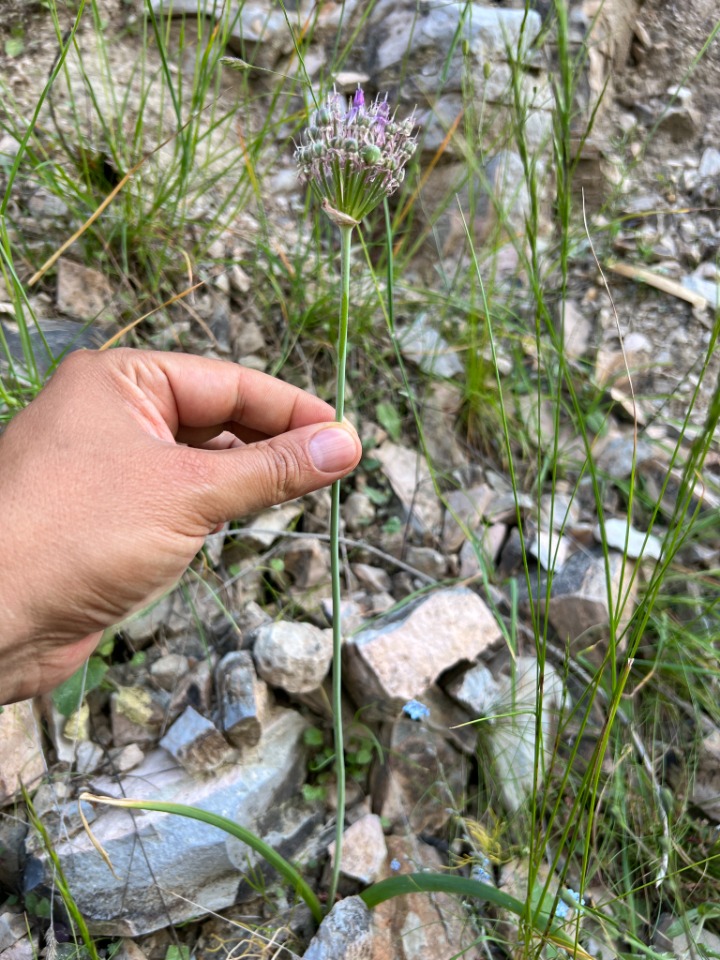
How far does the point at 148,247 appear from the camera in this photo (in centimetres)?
177

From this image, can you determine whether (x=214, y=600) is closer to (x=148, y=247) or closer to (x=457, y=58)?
(x=148, y=247)

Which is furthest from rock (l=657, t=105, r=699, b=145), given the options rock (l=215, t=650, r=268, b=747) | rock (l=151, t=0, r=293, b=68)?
rock (l=215, t=650, r=268, b=747)

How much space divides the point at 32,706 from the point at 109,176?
138 centimetres

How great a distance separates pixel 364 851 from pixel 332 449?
2.74 ft

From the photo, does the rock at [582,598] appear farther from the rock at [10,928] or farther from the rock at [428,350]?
the rock at [10,928]

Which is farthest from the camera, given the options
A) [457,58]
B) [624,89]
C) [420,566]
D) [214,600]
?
[624,89]

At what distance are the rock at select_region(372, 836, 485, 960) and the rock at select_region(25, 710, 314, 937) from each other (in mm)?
231

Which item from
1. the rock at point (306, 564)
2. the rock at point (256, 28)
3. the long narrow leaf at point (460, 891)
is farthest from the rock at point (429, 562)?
the rock at point (256, 28)

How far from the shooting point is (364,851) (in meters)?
1.32

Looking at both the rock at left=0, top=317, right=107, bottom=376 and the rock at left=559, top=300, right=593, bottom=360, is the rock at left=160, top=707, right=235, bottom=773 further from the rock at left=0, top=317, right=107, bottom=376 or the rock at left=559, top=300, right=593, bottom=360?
the rock at left=559, top=300, right=593, bottom=360

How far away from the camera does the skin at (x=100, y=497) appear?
957mm

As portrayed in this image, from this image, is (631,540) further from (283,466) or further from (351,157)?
(351,157)

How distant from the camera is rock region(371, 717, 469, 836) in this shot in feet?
4.65

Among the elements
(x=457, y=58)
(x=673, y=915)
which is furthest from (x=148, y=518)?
(x=457, y=58)
